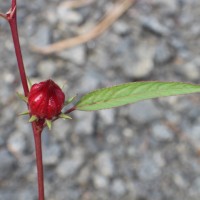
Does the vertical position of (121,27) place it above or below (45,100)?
above

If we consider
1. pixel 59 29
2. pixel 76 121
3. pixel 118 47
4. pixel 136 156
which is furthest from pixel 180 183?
pixel 59 29

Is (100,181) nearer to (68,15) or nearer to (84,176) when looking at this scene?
(84,176)

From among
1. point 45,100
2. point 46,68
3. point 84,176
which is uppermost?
point 46,68

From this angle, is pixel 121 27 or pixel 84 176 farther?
pixel 121 27

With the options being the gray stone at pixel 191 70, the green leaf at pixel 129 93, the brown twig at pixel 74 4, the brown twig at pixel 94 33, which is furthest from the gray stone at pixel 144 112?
the green leaf at pixel 129 93

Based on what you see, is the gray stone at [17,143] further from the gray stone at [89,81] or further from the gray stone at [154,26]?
the gray stone at [154,26]

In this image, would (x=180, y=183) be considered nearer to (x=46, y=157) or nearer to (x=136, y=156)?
(x=136, y=156)

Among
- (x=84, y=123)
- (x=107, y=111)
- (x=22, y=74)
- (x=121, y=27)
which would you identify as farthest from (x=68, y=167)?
(x=22, y=74)
